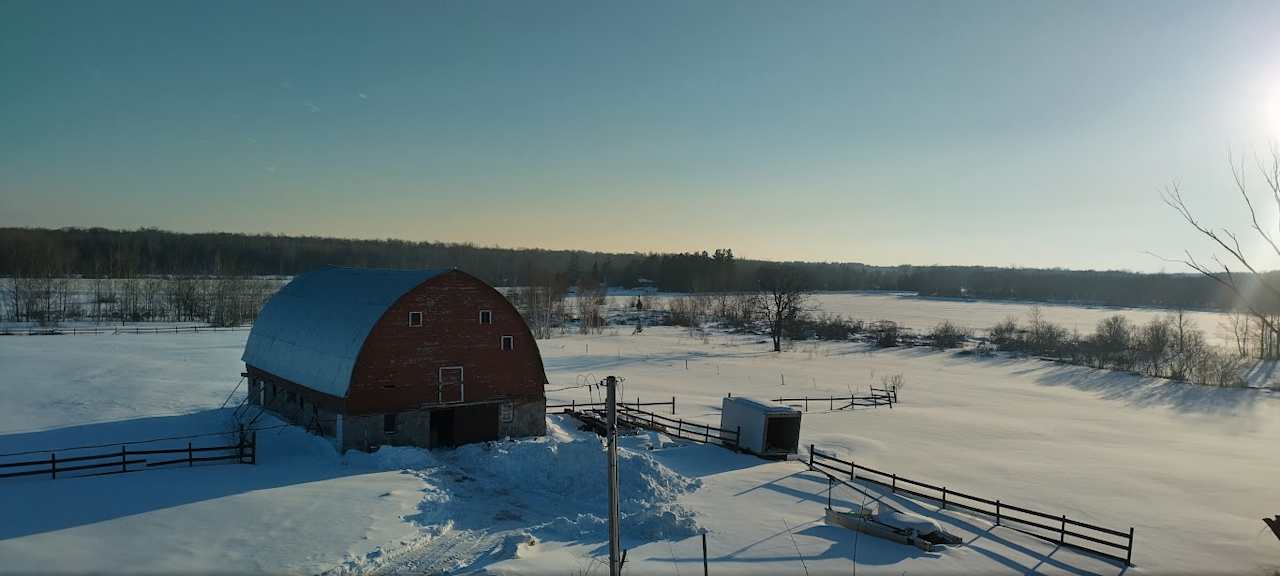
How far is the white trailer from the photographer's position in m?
28.3

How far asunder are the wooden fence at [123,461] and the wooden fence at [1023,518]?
20.7 metres

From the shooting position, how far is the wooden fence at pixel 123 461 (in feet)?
67.6

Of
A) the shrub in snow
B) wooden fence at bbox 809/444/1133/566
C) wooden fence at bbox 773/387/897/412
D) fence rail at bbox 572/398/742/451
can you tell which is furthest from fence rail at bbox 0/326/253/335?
the shrub in snow

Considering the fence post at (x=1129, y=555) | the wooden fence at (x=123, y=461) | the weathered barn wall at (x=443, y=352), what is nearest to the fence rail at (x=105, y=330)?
the wooden fence at (x=123, y=461)

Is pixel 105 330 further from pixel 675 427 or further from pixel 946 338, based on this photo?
pixel 946 338

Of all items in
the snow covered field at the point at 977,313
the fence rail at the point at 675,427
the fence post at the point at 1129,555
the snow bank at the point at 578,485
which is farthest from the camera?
the snow covered field at the point at 977,313

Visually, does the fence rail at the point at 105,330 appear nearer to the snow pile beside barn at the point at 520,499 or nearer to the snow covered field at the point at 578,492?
the snow covered field at the point at 578,492

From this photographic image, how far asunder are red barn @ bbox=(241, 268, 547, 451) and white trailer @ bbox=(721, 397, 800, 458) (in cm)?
838

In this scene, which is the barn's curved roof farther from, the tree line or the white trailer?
the tree line

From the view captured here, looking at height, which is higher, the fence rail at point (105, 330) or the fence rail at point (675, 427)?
the fence rail at point (105, 330)

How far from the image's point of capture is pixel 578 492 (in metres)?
22.1

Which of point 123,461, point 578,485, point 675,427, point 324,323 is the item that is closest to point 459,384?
point 324,323

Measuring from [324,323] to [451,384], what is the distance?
18.7 feet

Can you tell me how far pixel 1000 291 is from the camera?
184 m
